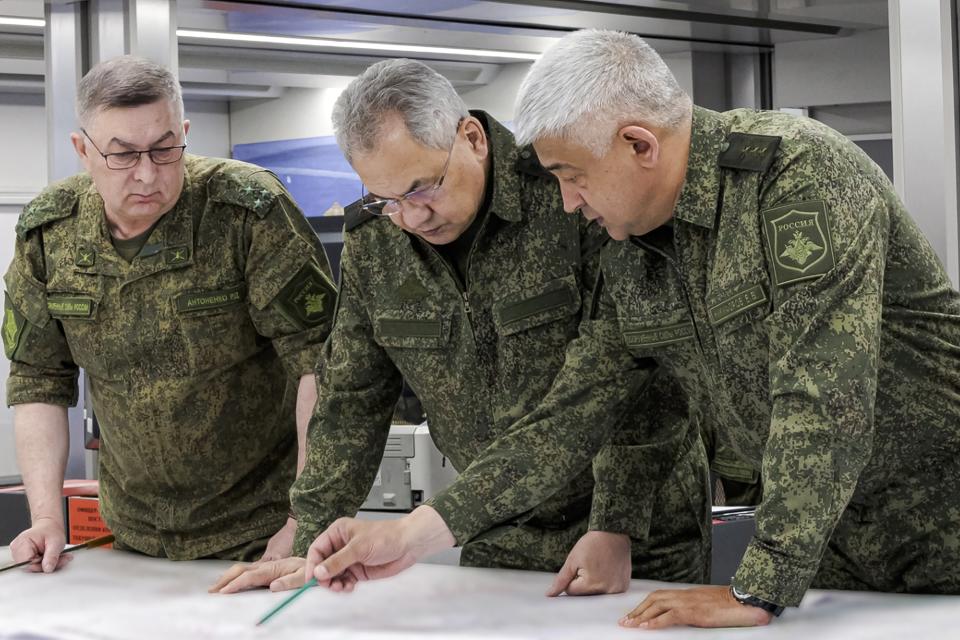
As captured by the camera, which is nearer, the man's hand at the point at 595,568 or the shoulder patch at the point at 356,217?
the man's hand at the point at 595,568

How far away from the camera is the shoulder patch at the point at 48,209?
232 centimetres

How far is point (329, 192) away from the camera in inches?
217

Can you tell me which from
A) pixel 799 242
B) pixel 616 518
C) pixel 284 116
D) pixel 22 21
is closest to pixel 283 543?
pixel 616 518

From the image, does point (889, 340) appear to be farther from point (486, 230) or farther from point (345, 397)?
point (345, 397)

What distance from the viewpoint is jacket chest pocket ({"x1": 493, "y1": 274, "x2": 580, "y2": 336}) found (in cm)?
197

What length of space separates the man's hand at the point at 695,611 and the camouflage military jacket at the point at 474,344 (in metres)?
0.32

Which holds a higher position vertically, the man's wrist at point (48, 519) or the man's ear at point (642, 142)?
the man's ear at point (642, 142)

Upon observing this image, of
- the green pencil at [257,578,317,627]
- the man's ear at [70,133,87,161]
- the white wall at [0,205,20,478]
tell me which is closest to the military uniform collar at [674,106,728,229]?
the green pencil at [257,578,317,627]

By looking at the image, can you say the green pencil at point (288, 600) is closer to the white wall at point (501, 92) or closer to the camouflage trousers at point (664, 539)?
the camouflage trousers at point (664, 539)

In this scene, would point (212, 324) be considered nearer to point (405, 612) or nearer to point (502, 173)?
point (502, 173)

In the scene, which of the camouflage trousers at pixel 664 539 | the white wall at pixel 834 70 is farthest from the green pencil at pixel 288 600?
the white wall at pixel 834 70

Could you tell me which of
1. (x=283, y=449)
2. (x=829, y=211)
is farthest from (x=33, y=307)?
(x=829, y=211)

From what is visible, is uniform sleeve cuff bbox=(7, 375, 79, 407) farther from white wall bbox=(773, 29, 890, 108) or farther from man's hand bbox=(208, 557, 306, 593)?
white wall bbox=(773, 29, 890, 108)

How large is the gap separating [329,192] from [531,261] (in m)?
3.63
